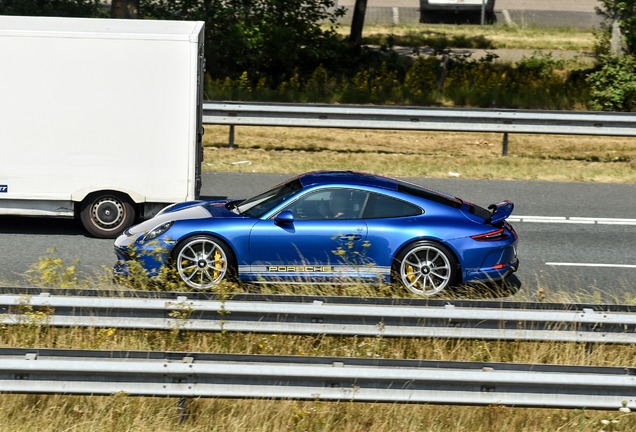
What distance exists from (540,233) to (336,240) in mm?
4208

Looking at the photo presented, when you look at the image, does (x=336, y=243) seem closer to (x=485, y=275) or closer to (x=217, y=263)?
(x=217, y=263)

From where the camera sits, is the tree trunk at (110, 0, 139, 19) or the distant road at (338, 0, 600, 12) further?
the distant road at (338, 0, 600, 12)

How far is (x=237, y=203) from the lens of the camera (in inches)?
325

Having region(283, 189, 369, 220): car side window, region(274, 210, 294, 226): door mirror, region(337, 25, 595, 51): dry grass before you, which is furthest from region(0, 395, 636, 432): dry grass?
region(337, 25, 595, 51): dry grass

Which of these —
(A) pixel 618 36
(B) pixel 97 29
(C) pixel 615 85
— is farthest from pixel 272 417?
(A) pixel 618 36

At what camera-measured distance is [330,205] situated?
297 inches

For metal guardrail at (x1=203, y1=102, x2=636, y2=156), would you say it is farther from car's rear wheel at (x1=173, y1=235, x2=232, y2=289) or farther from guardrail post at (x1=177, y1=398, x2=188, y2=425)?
guardrail post at (x1=177, y1=398, x2=188, y2=425)

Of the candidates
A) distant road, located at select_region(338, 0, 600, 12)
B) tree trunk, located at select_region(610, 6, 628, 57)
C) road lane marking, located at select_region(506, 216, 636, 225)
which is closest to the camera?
→ road lane marking, located at select_region(506, 216, 636, 225)

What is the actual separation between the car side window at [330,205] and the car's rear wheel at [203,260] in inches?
31.5

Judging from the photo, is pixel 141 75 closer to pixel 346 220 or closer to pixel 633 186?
pixel 346 220

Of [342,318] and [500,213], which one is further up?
[500,213]

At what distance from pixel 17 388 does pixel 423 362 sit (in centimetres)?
265

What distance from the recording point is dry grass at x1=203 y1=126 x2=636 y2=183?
13773mm

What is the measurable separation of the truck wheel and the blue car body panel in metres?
1.94
